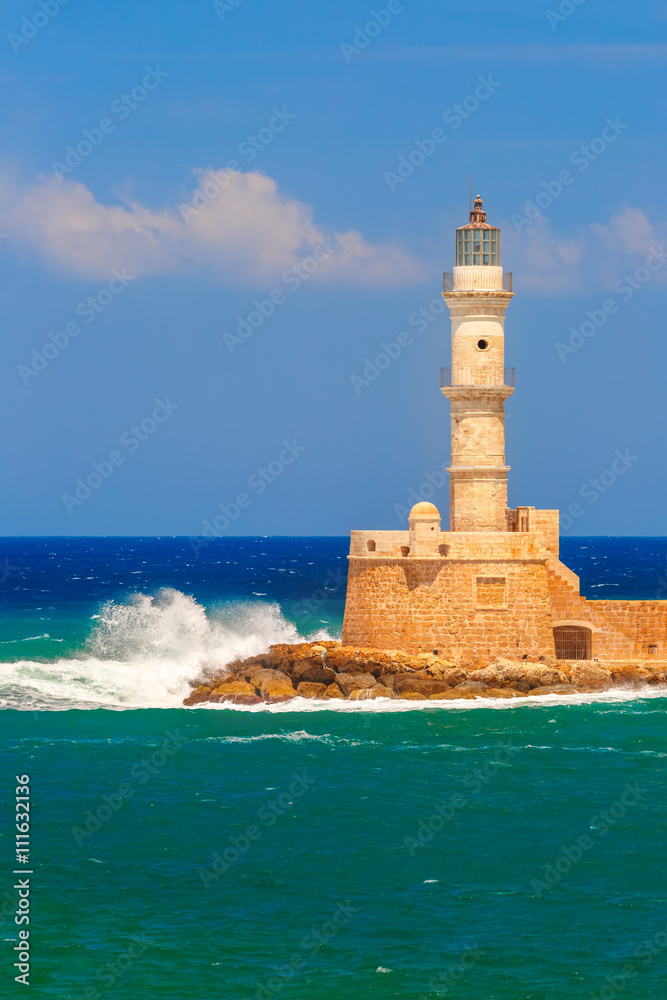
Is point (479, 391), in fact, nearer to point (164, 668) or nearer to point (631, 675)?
point (631, 675)

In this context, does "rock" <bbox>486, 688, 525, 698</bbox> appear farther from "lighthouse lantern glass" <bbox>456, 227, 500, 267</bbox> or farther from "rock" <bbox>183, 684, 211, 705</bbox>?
"lighthouse lantern glass" <bbox>456, 227, 500, 267</bbox>

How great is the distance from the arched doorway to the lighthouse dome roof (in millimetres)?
4567

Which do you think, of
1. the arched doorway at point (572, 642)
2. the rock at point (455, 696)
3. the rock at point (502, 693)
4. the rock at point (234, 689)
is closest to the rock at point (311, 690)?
the rock at point (234, 689)

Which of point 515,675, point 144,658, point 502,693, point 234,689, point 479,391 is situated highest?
point 479,391

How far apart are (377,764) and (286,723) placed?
4.29 m

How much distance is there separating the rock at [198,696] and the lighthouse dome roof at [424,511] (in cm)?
652

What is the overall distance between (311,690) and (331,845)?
37.8ft

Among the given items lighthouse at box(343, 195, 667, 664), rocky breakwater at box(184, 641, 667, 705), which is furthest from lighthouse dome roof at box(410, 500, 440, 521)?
rocky breakwater at box(184, 641, 667, 705)

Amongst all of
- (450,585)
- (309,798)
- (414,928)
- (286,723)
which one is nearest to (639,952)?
(414,928)

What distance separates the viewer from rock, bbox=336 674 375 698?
3284 centimetres

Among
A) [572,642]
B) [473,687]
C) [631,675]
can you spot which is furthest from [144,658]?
[631,675]

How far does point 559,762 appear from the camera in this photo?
26.8m

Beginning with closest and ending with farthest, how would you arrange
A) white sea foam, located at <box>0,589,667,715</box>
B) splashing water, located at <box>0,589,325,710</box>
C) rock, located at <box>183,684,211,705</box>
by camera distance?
1. white sea foam, located at <box>0,589,667,715</box>
2. rock, located at <box>183,684,211,705</box>
3. splashing water, located at <box>0,589,325,710</box>

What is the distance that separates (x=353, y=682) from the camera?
3300 cm
